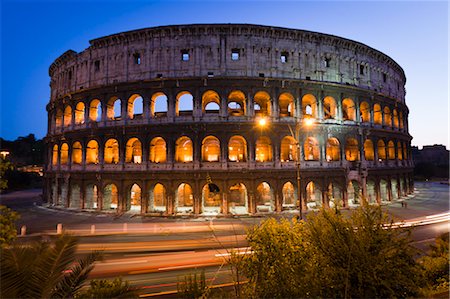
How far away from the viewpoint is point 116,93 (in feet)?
80.1

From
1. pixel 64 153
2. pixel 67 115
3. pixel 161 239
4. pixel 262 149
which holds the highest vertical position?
pixel 67 115

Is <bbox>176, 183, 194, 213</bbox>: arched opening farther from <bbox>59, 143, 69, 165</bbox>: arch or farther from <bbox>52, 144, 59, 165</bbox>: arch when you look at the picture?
<bbox>52, 144, 59, 165</bbox>: arch

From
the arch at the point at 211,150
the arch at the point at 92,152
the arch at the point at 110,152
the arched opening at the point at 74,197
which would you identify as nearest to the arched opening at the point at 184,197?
the arch at the point at 211,150

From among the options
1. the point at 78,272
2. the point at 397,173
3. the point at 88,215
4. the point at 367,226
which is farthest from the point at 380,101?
the point at 88,215

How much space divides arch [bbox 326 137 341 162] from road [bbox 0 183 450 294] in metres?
8.01

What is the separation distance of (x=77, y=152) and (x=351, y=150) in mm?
34065

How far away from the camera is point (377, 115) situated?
28875mm

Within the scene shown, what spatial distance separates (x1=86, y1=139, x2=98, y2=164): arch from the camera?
25.4m

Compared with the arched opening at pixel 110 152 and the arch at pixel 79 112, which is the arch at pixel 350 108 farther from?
the arch at pixel 79 112

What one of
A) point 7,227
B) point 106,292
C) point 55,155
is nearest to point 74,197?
point 55,155

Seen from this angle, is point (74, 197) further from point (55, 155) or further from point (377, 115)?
point (377, 115)

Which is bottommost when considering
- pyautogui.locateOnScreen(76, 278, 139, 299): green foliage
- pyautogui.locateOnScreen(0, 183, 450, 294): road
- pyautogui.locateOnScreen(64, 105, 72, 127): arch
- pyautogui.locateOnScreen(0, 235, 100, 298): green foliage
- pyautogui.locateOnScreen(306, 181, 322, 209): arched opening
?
pyautogui.locateOnScreen(0, 183, 450, 294): road

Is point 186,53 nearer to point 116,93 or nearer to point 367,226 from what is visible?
point 116,93

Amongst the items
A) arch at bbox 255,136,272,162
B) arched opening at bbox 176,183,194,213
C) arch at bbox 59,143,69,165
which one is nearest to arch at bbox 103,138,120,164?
arch at bbox 59,143,69,165
